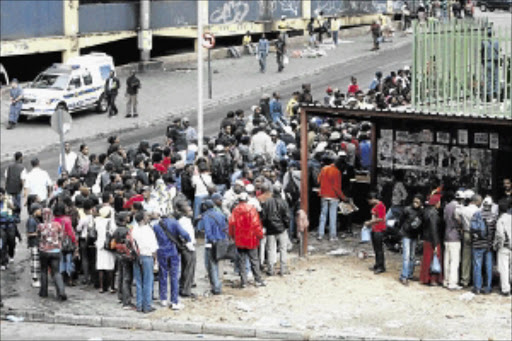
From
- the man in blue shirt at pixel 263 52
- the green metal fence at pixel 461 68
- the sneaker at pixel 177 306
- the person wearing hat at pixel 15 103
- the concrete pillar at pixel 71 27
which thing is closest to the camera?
the sneaker at pixel 177 306

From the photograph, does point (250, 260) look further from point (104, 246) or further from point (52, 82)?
point (52, 82)

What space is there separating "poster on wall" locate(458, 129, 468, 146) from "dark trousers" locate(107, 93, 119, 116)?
1699cm

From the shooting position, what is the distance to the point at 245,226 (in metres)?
20.2

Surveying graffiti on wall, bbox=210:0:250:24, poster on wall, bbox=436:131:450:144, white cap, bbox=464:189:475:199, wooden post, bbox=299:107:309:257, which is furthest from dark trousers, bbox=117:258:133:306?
graffiti on wall, bbox=210:0:250:24

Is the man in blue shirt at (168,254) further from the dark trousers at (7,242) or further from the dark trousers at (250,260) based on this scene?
the dark trousers at (7,242)

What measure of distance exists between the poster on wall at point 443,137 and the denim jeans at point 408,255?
271 centimetres

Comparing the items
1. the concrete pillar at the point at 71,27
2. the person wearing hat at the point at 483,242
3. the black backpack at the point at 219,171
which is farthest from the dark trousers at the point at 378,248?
the concrete pillar at the point at 71,27

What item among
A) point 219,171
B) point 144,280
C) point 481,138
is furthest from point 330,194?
point 144,280

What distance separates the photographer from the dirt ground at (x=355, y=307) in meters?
18.5

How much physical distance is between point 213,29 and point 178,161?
2519 cm

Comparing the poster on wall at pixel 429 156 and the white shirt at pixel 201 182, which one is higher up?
the poster on wall at pixel 429 156

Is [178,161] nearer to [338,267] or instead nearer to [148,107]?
[338,267]

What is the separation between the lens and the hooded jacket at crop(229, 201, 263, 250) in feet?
66.2

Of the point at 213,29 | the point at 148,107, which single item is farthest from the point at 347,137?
the point at 213,29
